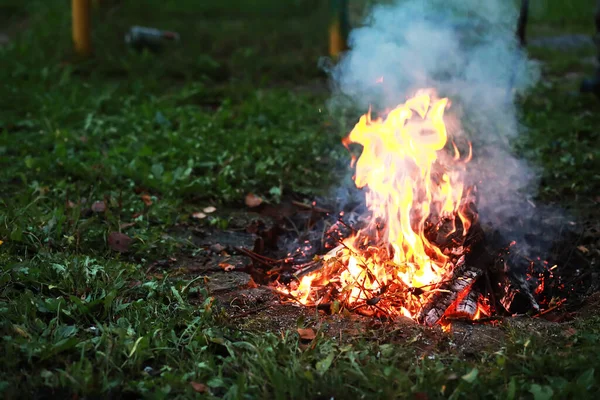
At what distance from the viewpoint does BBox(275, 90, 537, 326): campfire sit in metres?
3.71

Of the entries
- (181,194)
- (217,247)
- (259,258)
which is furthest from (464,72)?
(217,247)

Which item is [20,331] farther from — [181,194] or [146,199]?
[181,194]

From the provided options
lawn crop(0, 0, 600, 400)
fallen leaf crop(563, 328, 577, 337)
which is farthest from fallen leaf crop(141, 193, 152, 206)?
fallen leaf crop(563, 328, 577, 337)

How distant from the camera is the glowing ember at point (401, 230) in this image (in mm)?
3729

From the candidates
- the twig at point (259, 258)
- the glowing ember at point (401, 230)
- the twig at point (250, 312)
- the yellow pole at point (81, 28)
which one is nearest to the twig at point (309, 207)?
the glowing ember at point (401, 230)

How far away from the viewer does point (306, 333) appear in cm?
330

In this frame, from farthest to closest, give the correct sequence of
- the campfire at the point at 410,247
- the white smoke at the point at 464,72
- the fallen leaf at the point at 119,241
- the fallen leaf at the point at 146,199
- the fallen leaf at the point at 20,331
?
the white smoke at the point at 464,72, the fallen leaf at the point at 146,199, the fallen leaf at the point at 119,241, the campfire at the point at 410,247, the fallen leaf at the point at 20,331

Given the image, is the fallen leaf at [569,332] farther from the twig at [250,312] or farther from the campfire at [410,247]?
the twig at [250,312]

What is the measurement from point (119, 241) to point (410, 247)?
1.70 m

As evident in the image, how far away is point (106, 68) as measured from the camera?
773cm

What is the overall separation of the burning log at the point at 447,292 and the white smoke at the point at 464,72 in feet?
2.73

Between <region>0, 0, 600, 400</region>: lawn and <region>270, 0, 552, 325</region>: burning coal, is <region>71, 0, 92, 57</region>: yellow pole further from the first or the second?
<region>270, 0, 552, 325</region>: burning coal

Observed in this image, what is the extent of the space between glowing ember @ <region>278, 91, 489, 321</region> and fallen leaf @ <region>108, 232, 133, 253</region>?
96 cm

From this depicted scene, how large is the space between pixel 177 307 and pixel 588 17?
934 centimetres
